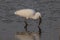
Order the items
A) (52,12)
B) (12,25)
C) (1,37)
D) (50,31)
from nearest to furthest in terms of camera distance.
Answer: (1,37) < (50,31) < (12,25) < (52,12)

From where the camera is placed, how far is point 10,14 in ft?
A: 7.35

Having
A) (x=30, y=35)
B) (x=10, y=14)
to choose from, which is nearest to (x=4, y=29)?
(x=10, y=14)

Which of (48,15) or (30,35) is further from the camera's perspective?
(48,15)

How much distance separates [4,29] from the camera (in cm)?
202

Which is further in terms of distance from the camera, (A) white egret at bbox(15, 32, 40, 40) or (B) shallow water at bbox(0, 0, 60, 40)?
(B) shallow water at bbox(0, 0, 60, 40)

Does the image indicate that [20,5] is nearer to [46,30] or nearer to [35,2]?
[35,2]

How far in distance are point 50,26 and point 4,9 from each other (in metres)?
0.52

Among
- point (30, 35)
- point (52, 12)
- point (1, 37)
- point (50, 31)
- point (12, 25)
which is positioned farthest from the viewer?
point (52, 12)

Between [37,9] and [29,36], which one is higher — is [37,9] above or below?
below

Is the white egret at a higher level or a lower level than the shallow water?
higher

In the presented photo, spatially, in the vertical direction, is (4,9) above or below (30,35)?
below

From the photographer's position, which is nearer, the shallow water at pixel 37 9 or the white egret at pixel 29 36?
the white egret at pixel 29 36

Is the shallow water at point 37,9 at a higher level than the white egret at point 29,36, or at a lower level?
lower

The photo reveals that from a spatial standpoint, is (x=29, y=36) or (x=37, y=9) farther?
(x=37, y=9)
